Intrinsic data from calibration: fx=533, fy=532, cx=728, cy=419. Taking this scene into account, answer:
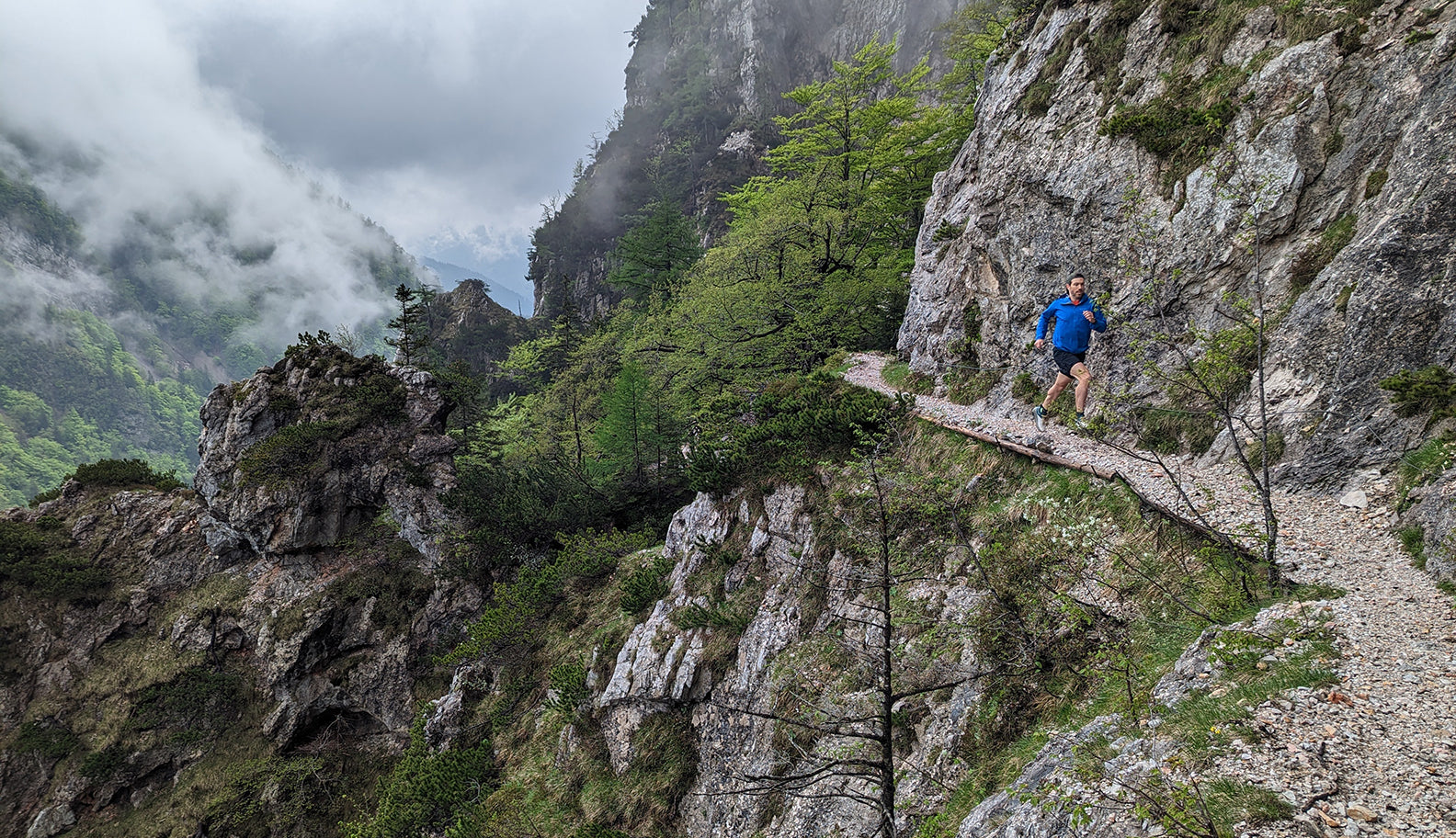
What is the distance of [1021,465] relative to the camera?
7738mm

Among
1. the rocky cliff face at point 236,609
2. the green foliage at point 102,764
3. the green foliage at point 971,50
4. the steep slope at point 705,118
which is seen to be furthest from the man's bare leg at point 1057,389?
the steep slope at point 705,118

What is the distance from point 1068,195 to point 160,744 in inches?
1287

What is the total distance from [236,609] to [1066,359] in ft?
96.8

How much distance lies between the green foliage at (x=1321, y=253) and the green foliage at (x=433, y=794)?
1738 centimetres

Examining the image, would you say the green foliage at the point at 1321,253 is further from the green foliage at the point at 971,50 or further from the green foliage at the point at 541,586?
the green foliage at the point at 971,50

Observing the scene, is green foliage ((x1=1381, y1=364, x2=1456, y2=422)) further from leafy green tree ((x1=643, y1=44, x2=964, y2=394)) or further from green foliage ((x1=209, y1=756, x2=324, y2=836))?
green foliage ((x1=209, y1=756, x2=324, y2=836))

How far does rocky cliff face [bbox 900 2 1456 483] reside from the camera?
17.4 ft

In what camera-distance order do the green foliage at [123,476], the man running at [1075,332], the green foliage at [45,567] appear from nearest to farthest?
1. the man running at [1075,332]
2. the green foliage at [45,567]
3. the green foliage at [123,476]

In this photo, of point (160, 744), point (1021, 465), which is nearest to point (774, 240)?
point (1021, 465)

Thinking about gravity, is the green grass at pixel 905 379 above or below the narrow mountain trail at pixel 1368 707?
above

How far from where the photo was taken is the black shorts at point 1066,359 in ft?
26.8

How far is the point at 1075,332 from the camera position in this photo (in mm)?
8047

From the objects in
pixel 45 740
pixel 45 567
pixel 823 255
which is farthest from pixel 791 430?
pixel 45 567

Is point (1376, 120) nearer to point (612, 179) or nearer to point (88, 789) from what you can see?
point (88, 789)
